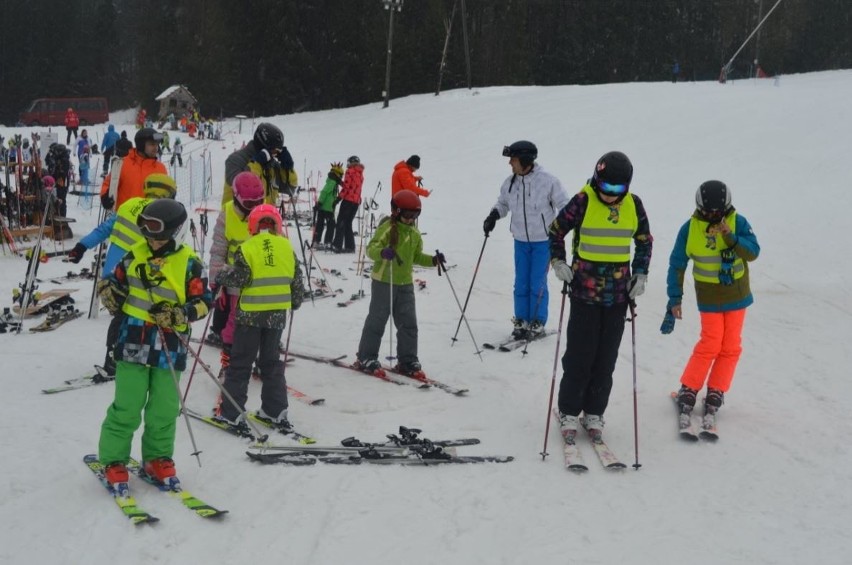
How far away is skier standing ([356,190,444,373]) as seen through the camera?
22.4 feet

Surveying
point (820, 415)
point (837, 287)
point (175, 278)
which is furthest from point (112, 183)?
point (837, 287)

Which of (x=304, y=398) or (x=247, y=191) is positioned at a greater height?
(x=247, y=191)

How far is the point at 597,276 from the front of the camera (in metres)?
5.36

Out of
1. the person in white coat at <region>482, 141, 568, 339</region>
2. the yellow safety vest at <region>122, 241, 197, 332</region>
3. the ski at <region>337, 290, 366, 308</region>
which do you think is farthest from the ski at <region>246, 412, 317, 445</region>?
the ski at <region>337, 290, 366, 308</region>

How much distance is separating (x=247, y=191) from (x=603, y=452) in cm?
318

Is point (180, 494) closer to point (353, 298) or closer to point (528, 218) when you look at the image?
point (528, 218)

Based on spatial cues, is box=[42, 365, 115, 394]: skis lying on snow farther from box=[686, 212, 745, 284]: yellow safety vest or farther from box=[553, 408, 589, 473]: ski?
box=[686, 212, 745, 284]: yellow safety vest

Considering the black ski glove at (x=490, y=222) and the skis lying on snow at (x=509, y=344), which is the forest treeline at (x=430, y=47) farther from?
the skis lying on snow at (x=509, y=344)

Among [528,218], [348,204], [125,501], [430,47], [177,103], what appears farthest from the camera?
[430,47]

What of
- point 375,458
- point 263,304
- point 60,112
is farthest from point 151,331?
point 60,112

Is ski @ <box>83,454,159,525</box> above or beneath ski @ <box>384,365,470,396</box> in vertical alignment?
beneath

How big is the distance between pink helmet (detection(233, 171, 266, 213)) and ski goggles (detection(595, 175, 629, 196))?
2.53 metres

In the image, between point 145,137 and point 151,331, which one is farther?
point 145,137

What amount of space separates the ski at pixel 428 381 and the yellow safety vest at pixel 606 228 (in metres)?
1.79
